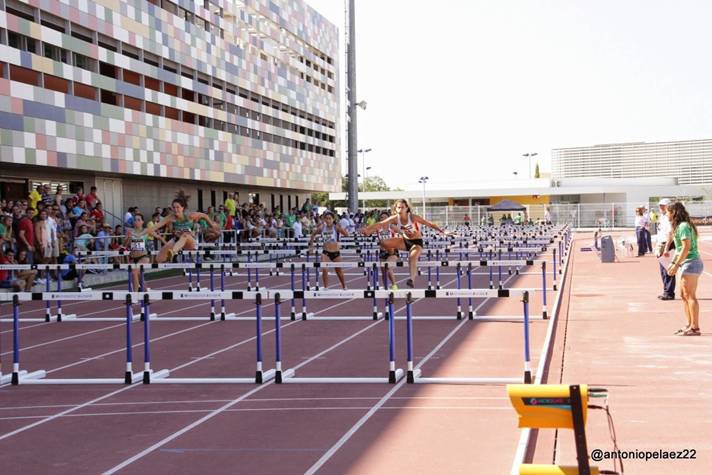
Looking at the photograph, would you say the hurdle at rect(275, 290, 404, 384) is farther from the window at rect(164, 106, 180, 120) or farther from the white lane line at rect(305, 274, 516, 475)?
the window at rect(164, 106, 180, 120)

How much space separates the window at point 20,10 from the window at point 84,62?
9.81 ft

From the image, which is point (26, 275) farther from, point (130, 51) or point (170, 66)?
point (170, 66)

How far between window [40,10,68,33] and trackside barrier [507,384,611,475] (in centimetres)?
3070

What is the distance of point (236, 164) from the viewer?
5097 cm

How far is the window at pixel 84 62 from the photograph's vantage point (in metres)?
34.4

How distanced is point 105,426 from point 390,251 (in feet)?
39.6

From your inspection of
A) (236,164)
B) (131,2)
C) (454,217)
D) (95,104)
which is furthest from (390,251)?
(454,217)

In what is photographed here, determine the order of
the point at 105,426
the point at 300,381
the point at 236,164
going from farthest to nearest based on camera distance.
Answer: the point at 236,164 < the point at 300,381 < the point at 105,426


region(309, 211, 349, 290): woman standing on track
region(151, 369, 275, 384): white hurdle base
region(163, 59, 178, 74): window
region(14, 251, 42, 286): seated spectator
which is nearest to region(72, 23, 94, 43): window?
region(163, 59, 178, 74): window

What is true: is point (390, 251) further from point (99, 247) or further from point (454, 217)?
point (454, 217)

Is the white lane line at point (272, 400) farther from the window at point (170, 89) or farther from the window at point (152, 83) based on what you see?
the window at point (170, 89)

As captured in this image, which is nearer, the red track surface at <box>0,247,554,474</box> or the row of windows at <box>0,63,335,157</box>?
the red track surface at <box>0,247,554,474</box>

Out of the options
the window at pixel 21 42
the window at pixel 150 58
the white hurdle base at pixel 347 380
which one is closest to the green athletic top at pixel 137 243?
the white hurdle base at pixel 347 380

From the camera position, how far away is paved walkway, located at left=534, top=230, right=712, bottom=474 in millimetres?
6918
